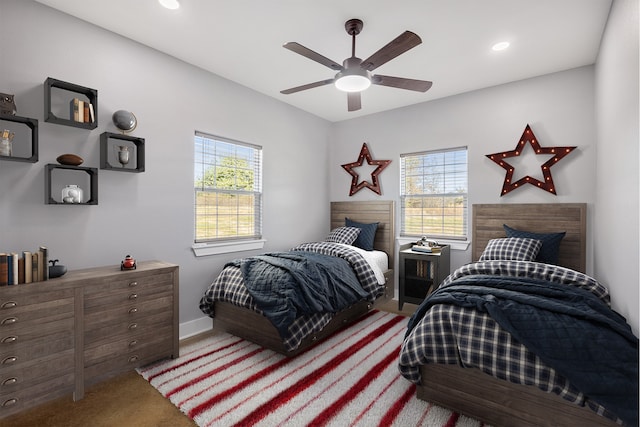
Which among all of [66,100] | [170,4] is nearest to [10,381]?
[66,100]

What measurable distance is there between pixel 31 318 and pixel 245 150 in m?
2.56

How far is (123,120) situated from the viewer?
2623 mm

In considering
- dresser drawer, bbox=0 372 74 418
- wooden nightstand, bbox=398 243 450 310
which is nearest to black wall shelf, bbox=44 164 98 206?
dresser drawer, bbox=0 372 74 418

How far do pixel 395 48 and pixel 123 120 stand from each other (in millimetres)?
2262

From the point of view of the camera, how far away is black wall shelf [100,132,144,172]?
2531mm

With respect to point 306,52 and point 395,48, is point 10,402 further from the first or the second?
point 395,48

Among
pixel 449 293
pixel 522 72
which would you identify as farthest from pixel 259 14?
pixel 522 72

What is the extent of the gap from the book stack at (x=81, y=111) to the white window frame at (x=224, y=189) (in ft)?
3.27

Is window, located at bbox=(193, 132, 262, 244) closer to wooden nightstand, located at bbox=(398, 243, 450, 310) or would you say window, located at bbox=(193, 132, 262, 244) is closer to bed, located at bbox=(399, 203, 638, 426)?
wooden nightstand, located at bbox=(398, 243, 450, 310)

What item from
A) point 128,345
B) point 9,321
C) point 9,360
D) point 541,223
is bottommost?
point 128,345

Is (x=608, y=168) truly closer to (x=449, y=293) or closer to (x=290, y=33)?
(x=449, y=293)

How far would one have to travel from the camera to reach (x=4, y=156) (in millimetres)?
2020

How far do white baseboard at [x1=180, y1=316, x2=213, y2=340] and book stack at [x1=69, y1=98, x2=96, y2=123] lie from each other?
6.61 feet

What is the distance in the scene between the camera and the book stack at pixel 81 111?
2334 mm
